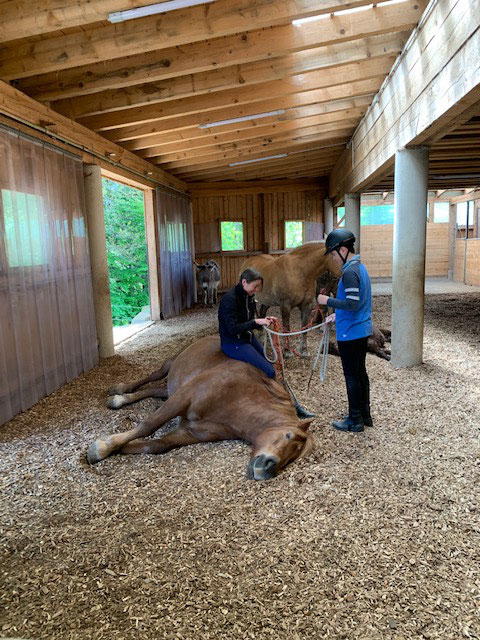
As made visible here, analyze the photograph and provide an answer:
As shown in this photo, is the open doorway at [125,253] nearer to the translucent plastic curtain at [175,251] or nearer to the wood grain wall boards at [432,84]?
the translucent plastic curtain at [175,251]

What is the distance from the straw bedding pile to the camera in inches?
76.0

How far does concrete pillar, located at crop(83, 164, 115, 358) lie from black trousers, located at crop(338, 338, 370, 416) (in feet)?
14.5

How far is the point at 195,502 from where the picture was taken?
9.38ft

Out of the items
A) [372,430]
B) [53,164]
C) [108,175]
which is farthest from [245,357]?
[108,175]

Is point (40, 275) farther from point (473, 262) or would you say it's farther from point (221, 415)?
point (473, 262)

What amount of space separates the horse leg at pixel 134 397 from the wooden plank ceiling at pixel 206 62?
3.31m

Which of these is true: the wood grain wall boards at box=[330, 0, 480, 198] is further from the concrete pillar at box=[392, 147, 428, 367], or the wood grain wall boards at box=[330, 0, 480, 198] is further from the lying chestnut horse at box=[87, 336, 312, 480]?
the lying chestnut horse at box=[87, 336, 312, 480]

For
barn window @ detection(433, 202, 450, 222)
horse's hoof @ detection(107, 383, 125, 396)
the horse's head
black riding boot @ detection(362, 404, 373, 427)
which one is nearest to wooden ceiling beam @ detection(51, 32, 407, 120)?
horse's hoof @ detection(107, 383, 125, 396)

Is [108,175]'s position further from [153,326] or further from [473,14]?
[473,14]

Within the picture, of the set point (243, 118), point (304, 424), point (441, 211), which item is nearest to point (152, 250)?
point (243, 118)

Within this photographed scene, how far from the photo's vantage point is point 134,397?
15.7 ft

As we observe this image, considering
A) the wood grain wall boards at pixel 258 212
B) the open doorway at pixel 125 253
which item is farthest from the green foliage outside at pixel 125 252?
the wood grain wall boards at pixel 258 212

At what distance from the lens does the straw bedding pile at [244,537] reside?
1.93 meters

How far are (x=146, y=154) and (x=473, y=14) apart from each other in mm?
6953
